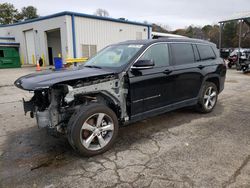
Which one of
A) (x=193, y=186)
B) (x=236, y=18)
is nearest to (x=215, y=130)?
(x=193, y=186)

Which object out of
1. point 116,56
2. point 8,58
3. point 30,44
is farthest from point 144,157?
point 30,44

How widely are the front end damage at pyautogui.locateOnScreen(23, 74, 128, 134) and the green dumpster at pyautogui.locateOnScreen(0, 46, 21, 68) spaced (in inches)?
764

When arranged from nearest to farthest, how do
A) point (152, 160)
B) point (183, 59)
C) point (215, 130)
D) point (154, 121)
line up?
point (152, 160) → point (215, 130) → point (183, 59) → point (154, 121)

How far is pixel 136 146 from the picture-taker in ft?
12.4

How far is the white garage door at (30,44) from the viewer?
22078 millimetres

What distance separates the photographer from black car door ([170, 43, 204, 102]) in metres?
4.55

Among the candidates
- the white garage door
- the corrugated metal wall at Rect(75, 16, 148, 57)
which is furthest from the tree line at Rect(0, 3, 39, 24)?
the corrugated metal wall at Rect(75, 16, 148, 57)

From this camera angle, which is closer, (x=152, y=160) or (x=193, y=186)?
(x=193, y=186)

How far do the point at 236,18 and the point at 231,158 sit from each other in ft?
59.7

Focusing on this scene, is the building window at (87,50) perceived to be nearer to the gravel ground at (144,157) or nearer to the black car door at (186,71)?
the gravel ground at (144,157)

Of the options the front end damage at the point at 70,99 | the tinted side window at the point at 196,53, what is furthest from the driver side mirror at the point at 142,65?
the tinted side window at the point at 196,53

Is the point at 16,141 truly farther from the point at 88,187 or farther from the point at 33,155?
the point at 88,187

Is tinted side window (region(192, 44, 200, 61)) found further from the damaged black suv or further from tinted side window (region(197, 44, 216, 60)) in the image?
tinted side window (region(197, 44, 216, 60))

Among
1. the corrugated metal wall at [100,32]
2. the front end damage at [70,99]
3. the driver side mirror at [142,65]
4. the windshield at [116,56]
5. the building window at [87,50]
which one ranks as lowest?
the front end damage at [70,99]
